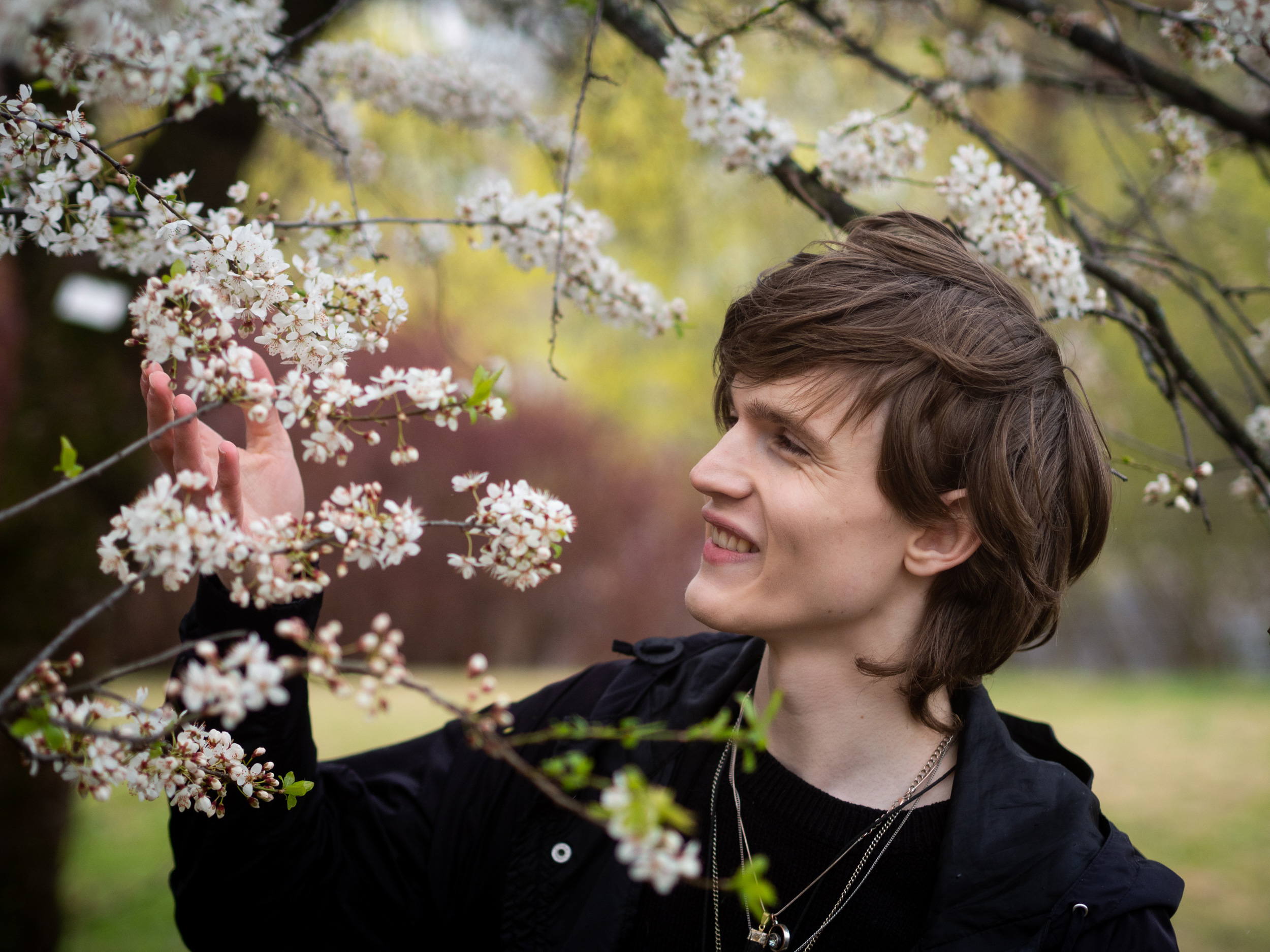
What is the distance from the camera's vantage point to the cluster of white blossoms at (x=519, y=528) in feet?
3.54

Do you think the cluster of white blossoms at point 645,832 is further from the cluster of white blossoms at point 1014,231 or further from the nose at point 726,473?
the cluster of white blossoms at point 1014,231

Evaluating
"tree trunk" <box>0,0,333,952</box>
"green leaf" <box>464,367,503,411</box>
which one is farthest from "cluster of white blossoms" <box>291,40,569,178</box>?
"green leaf" <box>464,367,503,411</box>

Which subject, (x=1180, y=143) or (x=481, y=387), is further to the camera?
(x=1180, y=143)

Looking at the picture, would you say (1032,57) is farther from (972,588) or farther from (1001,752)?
(1001,752)

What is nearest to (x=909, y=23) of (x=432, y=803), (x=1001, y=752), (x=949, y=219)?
(x=949, y=219)

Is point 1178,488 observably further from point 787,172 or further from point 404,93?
point 404,93

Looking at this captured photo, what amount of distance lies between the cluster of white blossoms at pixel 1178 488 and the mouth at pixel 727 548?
0.88m

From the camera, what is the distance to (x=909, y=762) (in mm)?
1605

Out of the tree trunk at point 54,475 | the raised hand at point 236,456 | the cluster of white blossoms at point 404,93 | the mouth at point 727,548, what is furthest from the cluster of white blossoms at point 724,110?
the tree trunk at point 54,475

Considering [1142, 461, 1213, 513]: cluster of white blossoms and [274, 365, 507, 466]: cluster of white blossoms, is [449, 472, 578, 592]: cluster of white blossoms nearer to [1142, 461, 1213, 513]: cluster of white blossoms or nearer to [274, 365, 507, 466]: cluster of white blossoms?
[274, 365, 507, 466]: cluster of white blossoms

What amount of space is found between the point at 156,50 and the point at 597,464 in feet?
28.9

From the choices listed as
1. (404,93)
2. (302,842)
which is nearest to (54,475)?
(404,93)

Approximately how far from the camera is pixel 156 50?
1.25 metres

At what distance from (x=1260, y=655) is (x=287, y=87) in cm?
1356
